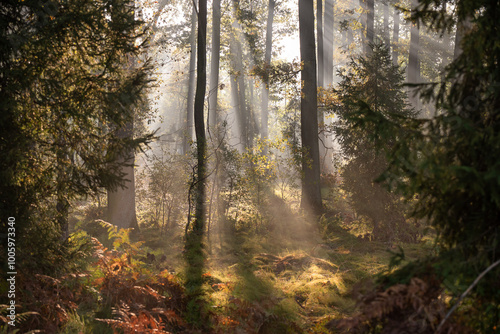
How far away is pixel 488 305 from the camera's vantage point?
254cm

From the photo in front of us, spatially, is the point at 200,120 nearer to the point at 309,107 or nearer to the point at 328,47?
the point at 309,107

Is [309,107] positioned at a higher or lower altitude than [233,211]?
higher

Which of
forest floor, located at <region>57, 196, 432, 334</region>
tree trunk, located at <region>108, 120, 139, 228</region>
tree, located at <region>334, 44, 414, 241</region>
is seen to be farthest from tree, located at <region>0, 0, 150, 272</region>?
tree, located at <region>334, 44, 414, 241</region>

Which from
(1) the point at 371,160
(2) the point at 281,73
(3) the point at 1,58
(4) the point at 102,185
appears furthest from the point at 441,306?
(2) the point at 281,73

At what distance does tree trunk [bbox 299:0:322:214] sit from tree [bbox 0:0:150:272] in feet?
24.0

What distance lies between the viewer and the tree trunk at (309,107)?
37.6ft

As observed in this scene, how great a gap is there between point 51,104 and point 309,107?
8485 mm

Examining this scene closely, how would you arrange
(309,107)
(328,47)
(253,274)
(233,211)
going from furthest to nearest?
(328,47) → (309,107) → (233,211) → (253,274)

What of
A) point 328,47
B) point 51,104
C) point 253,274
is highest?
point 328,47

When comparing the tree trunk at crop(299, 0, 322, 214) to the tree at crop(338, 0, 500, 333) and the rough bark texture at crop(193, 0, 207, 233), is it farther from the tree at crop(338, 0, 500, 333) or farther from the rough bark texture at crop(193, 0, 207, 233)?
the tree at crop(338, 0, 500, 333)

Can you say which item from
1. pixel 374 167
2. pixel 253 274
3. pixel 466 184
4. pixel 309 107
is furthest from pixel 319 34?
pixel 466 184

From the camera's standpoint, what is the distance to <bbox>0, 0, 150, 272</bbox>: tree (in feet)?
14.4

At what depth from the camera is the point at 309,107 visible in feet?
38.0

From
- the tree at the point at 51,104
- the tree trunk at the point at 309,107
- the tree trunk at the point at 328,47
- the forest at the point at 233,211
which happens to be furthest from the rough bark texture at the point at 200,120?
the tree trunk at the point at 328,47
